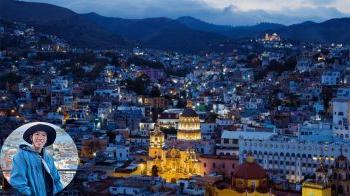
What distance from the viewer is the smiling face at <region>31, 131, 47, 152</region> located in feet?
20.3

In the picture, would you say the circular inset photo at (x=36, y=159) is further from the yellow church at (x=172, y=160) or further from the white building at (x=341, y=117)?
the white building at (x=341, y=117)

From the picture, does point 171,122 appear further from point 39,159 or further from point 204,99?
point 39,159

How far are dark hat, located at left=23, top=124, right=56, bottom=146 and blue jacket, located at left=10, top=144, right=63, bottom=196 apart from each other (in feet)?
0.40

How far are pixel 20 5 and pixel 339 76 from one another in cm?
9818

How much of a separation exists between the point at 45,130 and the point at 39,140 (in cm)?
11

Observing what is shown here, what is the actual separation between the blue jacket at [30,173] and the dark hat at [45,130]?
0.40ft

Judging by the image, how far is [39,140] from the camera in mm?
6219

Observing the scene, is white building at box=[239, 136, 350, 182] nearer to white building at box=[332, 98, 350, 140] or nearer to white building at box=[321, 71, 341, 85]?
white building at box=[332, 98, 350, 140]

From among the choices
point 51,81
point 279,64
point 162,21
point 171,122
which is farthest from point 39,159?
point 162,21

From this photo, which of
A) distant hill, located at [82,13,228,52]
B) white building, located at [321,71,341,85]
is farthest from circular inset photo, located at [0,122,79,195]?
distant hill, located at [82,13,228,52]

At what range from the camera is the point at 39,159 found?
6.08 m

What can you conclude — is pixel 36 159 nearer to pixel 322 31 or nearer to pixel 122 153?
pixel 122 153

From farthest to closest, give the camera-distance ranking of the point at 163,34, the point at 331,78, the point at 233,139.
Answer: the point at 163,34
the point at 331,78
the point at 233,139

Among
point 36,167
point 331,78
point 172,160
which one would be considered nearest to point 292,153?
point 172,160
